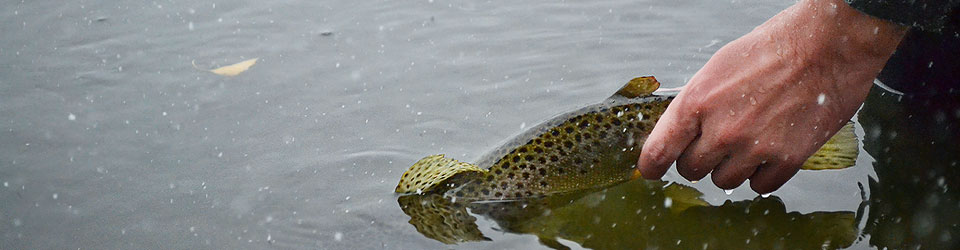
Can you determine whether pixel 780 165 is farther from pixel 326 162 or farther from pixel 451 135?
pixel 326 162

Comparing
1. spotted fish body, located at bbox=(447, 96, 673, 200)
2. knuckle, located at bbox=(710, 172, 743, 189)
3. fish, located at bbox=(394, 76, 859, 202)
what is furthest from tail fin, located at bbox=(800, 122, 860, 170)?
knuckle, located at bbox=(710, 172, 743, 189)

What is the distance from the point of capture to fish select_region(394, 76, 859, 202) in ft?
11.1

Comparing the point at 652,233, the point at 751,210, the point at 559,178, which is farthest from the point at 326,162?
the point at 751,210

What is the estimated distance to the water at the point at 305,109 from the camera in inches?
129

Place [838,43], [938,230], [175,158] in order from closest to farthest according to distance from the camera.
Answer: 1. [838,43]
2. [938,230]
3. [175,158]

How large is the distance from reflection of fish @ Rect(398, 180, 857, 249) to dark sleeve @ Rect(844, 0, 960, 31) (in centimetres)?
90

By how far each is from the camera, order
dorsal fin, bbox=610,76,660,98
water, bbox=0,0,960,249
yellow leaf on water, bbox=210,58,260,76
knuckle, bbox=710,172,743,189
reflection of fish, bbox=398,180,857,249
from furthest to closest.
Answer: yellow leaf on water, bbox=210,58,260,76 < dorsal fin, bbox=610,76,660,98 < water, bbox=0,0,960,249 < reflection of fish, bbox=398,180,857,249 < knuckle, bbox=710,172,743,189

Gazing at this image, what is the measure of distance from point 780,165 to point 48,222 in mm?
2545

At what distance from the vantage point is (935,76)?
11.6 ft

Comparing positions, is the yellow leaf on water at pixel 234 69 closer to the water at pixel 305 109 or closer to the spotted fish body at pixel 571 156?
the water at pixel 305 109

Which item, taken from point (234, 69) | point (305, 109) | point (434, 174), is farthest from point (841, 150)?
point (234, 69)

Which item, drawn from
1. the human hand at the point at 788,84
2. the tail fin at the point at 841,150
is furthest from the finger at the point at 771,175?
the tail fin at the point at 841,150

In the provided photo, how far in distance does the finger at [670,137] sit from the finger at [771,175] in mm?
238

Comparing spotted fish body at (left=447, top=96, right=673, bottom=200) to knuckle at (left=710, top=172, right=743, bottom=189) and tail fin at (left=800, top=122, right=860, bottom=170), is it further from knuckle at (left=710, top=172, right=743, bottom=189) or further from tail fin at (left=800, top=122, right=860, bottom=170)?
knuckle at (left=710, top=172, right=743, bottom=189)
